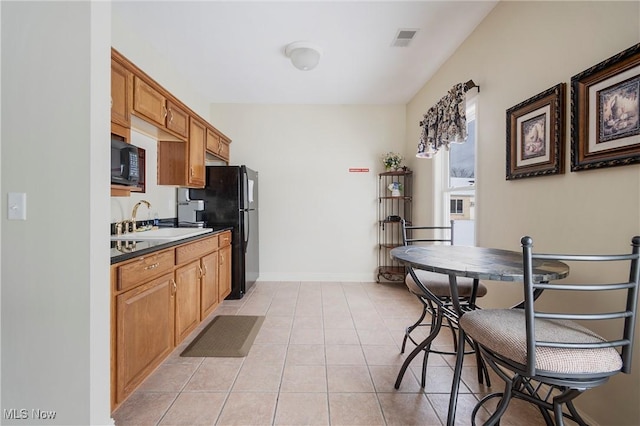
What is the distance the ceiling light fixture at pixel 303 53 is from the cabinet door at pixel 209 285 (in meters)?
2.09

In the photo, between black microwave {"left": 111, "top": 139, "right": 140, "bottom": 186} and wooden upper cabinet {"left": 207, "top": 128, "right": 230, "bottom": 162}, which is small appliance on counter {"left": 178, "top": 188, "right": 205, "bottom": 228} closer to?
wooden upper cabinet {"left": 207, "top": 128, "right": 230, "bottom": 162}

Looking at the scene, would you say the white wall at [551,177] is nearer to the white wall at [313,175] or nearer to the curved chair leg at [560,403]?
the curved chair leg at [560,403]

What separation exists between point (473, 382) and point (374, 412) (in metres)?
0.76

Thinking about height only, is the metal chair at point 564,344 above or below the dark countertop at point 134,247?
below

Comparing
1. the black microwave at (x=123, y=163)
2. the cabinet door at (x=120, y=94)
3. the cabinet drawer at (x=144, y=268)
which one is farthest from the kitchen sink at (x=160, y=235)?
the cabinet door at (x=120, y=94)

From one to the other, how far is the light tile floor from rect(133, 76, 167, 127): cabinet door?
1.86 meters

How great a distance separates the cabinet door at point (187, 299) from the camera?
225 cm

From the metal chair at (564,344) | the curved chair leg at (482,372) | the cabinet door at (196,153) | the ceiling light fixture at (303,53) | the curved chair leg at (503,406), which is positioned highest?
the ceiling light fixture at (303,53)

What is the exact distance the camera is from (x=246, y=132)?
445 centimetres

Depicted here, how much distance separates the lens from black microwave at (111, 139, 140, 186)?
6.21 ft

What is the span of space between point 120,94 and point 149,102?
1.06ft

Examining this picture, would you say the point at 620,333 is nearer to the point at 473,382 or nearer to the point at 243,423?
the point at 473,382

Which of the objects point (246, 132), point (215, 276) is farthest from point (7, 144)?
point (246, 132)

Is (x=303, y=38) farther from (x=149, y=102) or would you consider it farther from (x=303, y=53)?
(x=149, y=102)
